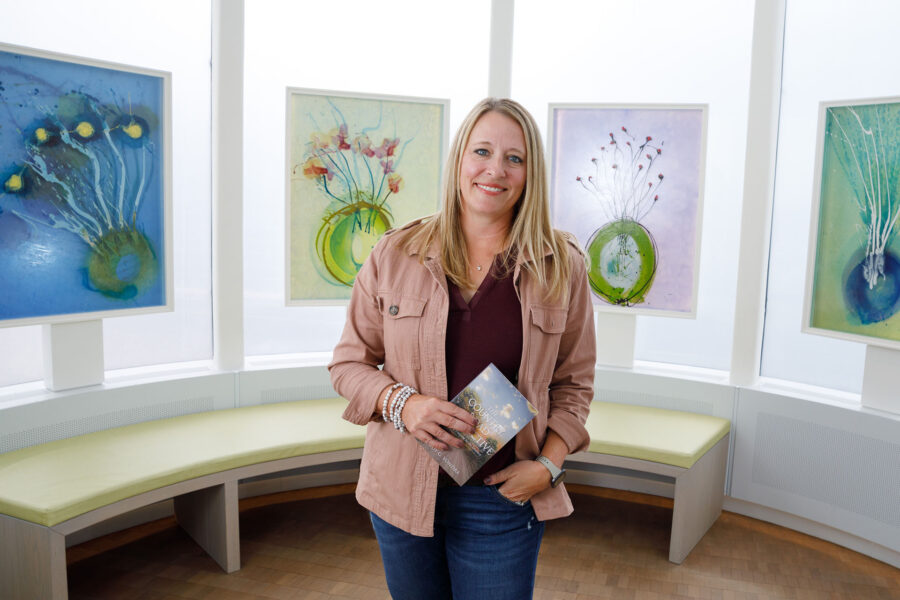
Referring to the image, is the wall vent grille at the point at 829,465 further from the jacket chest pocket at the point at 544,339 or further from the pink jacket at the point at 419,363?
the jacket chest pocket at the point at 544,339

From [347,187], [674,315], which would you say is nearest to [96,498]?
[347,187]

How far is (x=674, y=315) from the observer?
410cm

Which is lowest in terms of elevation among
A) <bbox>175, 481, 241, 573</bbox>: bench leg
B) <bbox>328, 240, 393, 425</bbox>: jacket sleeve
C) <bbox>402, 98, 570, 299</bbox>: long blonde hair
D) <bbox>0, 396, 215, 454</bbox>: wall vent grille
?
<bbox>175, 481, 241, 573</bbox>: bench leg

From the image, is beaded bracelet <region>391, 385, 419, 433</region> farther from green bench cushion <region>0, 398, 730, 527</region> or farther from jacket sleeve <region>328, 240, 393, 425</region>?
green bench cushion <region>0, 398, 730, 527</region>

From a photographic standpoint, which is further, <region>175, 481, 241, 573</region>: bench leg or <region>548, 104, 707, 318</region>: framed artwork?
<region>548, 104, 707, 318</region>: framed artwork

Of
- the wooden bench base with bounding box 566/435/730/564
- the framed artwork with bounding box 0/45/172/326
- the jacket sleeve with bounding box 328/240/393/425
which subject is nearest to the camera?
the jacket sleeve with bounding box 328/240/393/425

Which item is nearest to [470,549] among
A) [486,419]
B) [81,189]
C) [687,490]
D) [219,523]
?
[486,419]

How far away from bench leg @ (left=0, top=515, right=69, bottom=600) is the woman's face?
2050 mm

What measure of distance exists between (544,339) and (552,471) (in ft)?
0.97

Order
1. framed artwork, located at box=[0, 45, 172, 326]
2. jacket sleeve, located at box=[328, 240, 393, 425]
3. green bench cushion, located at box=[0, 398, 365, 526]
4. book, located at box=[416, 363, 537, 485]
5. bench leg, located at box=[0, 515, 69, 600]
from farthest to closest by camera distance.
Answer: framed artwork, located at box=[0, 45, 172, 326], green bench cushion, located at box=[0, 398, 365, 526], bench leg, located at box=[0, 515, 69, 600], jacket sleeve, located at box=[328, 240, 393, 425], book, located at box=[416, 363, 537, 485]

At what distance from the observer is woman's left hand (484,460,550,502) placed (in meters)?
1.50

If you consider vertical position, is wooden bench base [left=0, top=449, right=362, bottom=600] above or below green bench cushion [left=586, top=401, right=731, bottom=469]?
below

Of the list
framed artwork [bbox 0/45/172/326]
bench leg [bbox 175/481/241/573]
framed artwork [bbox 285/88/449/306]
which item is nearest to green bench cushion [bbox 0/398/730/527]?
bench leg [bbox 175/481/241/573]

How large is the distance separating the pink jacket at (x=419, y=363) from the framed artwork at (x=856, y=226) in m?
2.54
